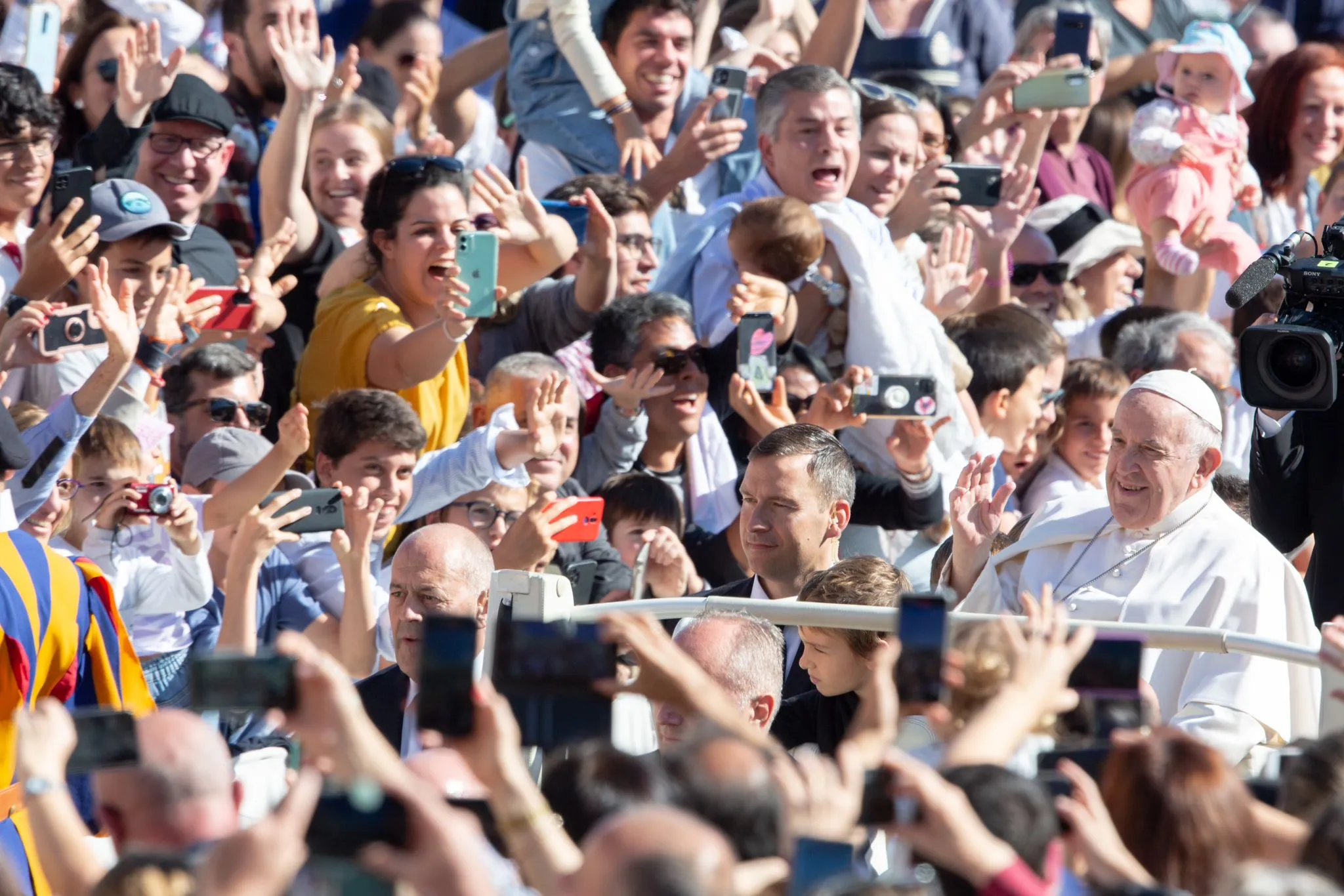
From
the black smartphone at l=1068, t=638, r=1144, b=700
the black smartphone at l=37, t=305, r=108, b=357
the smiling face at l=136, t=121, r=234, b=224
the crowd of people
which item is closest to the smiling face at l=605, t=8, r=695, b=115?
the crowd of people

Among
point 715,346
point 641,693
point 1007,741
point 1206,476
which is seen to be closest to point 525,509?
point 715,346

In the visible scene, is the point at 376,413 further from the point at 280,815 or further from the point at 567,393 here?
the point at 280,815

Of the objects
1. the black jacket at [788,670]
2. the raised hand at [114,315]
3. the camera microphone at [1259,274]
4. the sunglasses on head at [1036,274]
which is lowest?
the black jacket at [788,670]

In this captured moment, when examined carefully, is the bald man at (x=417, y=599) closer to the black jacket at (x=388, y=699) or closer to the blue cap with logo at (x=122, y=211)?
the black jacket at (x=388, y=699)

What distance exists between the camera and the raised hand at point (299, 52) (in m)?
7.32

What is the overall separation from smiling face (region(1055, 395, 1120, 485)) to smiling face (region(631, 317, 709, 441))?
1225mm

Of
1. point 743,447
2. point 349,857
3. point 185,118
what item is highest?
point 185,118

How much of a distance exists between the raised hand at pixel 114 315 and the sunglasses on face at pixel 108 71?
161 cm

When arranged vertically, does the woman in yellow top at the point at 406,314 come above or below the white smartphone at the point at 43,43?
below

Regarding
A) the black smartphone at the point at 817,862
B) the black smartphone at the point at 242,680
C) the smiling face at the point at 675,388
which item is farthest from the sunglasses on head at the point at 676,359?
the black smartphone at the point at 817,862

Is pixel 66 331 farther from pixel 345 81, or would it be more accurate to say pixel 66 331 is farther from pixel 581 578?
pixel 345 81

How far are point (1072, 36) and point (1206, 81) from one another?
1.99 feet

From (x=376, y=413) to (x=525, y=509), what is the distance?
0.53 metres

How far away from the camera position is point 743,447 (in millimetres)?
7227
